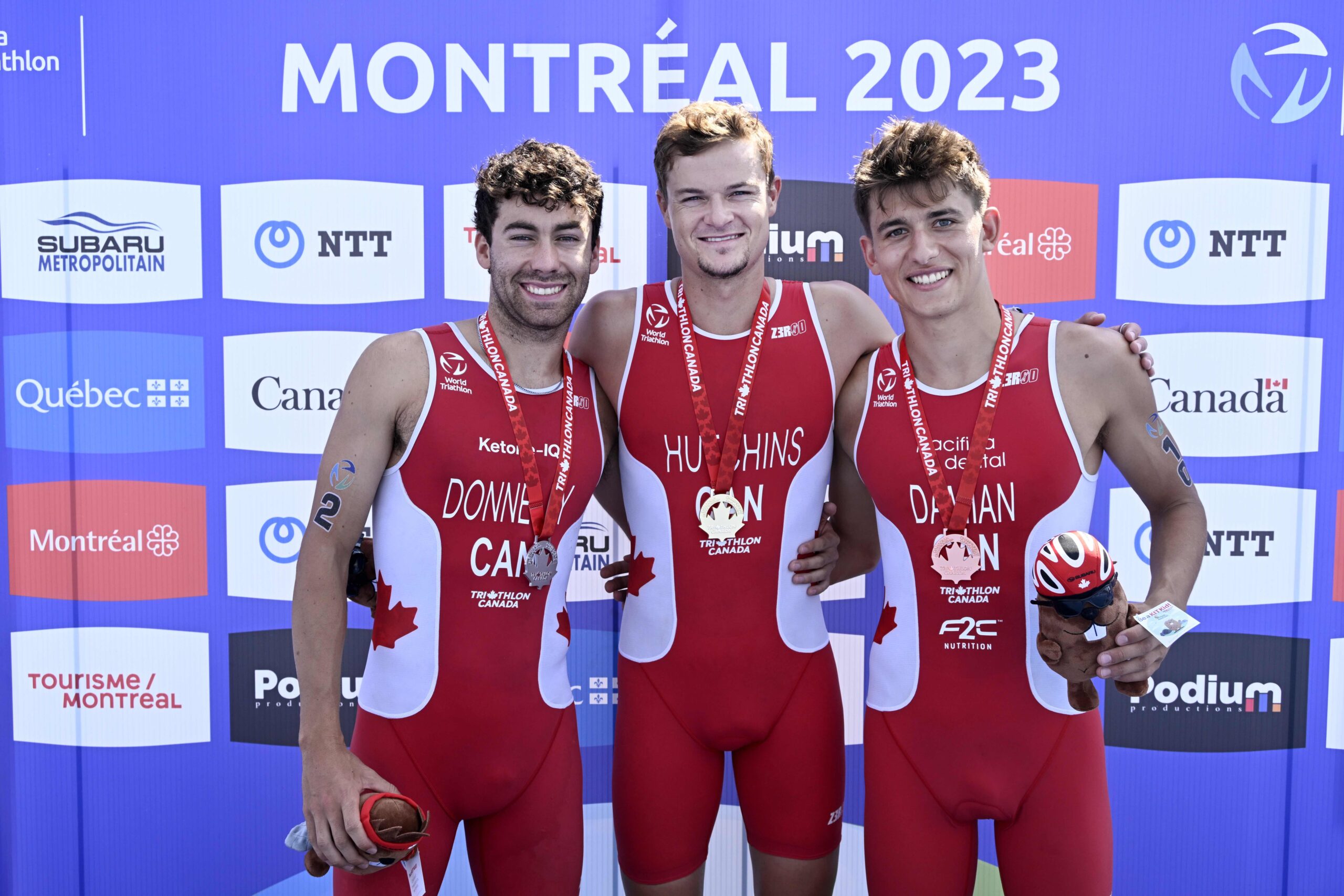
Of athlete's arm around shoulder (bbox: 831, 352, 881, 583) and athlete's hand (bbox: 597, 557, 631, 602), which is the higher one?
athlete's arm around shoulder (bbox: 831, 352, 881, 583)

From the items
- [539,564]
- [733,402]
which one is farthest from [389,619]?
[733,402]

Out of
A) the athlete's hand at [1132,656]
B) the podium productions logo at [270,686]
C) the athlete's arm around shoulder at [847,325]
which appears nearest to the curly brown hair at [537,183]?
the athlete's arm around shoulder at [847,325]

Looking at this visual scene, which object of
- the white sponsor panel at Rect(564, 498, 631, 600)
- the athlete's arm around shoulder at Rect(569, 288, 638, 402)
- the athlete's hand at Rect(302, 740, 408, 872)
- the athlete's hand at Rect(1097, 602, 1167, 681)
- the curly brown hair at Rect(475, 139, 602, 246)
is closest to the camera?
the athlete's hand at Rect(1097, 602, 1167, 681)

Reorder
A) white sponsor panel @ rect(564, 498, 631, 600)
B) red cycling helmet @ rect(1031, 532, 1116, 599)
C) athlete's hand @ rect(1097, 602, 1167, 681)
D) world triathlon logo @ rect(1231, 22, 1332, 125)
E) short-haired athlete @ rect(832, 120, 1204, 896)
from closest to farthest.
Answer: red cycling helmet @ rect(1031, 532, 1116, 599)
athlete's hand @ rect(1097, 602, 1167, 681)
short-haired athlete @ rect(832, 120, 1204, 896)
world triathlon logo @ rect(1231, 22, 1332, 125)
white sponsor panel @ rect(564, 498, 631, 600)

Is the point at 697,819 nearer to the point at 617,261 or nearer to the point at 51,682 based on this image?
the point at 617,261

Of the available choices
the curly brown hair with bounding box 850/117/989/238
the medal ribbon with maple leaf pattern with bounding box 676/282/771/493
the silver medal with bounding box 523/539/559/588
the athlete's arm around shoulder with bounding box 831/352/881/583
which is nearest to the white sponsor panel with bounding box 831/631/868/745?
the athlete's arm around shoulder with bounding box 831/352/881/583

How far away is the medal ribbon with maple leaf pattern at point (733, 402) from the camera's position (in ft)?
7.49

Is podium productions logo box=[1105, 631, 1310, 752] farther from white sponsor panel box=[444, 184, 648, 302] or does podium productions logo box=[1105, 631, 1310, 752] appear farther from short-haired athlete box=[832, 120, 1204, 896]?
white sponsor panel box=[444, 184, 648, 302]

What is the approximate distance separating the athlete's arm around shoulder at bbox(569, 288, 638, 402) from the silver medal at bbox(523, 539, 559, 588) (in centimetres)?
45

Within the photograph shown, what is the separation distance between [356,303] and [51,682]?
178cm

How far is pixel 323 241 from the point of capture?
3113 millimetres

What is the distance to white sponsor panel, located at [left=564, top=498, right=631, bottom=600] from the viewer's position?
3.20 meters

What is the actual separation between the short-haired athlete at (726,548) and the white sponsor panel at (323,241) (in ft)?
3.72

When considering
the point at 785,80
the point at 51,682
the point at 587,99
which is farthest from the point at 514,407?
the point at 51,682
